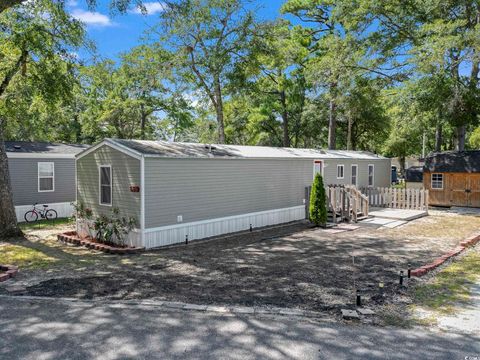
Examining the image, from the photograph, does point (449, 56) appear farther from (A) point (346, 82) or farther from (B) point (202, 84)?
(B) point (202, 84)

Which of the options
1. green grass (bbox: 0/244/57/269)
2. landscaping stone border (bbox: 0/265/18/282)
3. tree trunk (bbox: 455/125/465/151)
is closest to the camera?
landscaping stone border (bbox: 0/265/18/282)

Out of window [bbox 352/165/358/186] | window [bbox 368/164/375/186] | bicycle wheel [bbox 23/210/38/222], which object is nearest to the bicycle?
bicycle wheel [bbox 23/210/38/222]

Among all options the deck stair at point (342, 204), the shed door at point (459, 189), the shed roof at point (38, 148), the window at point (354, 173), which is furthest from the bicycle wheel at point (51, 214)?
the shed door at point (459, 189)

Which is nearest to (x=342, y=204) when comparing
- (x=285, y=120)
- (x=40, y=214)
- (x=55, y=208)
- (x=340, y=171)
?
(x=340, y=171)

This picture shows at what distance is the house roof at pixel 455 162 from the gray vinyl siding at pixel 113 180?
17.6 meters

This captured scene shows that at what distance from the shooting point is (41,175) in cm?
1795

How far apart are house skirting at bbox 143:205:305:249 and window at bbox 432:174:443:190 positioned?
933cm

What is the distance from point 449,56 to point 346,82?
5773 millimetres

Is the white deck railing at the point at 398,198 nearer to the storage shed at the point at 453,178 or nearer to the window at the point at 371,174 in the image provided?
the window at the point at 371,174

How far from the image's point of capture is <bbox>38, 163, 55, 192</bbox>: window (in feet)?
58.7

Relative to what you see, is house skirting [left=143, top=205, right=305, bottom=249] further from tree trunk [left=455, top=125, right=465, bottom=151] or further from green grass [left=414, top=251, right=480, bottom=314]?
tree trunk [left=455, top=125, right=465, bottom=151]

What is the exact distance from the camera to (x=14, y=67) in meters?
14.0

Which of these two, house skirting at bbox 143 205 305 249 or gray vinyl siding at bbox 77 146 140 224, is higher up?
A: gray vinyl siding at bbox 77 146 140 224

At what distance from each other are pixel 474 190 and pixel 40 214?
73.5 ft
